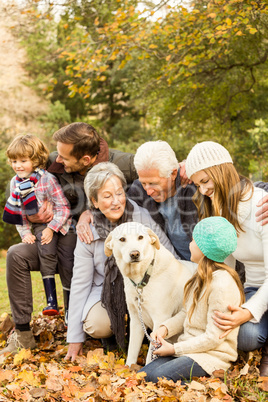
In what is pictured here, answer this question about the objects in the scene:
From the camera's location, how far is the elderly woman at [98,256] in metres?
3.67

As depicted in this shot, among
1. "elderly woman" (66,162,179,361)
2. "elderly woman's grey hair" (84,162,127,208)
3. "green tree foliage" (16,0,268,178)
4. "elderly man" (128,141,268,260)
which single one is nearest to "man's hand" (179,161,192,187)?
"elderly man" (128,141,268,260)

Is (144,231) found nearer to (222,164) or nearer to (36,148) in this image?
(222,164)

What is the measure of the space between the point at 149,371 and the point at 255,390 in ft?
2.46

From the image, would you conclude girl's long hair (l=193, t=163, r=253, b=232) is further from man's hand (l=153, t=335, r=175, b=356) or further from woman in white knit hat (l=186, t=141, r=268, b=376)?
man's hand (l=153, t=335, r=175, b=356)

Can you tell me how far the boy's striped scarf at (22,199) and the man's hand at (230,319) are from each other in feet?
7.72

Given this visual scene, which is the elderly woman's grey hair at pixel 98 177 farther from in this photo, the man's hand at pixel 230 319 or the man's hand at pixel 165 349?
the man's hand at pixel 230 319

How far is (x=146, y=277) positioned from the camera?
326 cm

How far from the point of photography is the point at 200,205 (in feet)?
11.5

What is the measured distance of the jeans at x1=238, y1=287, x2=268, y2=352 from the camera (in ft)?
10.1

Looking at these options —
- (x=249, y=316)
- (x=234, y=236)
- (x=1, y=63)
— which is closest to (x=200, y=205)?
(x=234, y=236)

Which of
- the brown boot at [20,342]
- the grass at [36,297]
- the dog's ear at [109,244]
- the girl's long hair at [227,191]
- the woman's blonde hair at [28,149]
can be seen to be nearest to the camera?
the girl's long hair at [227,191]

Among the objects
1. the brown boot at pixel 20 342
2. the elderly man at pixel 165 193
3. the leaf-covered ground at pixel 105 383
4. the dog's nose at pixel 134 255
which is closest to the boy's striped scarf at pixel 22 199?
the elderly man at pixel 165 193

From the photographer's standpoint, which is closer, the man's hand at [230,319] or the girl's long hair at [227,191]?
the man's hand at [230,319]

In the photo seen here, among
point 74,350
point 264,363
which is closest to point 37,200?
point 74,350
